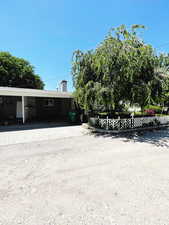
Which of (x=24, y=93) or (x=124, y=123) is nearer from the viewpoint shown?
(x=124, y=123)

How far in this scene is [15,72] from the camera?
2328 centimetres

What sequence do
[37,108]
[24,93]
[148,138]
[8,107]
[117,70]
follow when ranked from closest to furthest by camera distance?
[148,138]
[117,70]
[24,93]
[8,107]
[37,108]

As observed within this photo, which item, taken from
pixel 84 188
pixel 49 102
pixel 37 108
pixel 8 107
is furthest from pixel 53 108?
pixel 84 188

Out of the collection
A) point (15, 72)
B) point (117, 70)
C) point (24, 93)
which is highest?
point (15, 72)

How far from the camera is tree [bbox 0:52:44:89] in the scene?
73.3 ft

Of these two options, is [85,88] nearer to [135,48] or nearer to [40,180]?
[135,48]

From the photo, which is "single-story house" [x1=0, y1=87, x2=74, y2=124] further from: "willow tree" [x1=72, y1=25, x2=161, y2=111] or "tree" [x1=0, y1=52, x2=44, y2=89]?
"tree" [x1=0, y1=52, x2=44, y2=89]

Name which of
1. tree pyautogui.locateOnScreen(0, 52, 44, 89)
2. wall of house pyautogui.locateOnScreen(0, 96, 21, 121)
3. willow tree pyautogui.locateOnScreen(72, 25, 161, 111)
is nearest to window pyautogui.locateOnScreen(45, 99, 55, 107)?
wall of house pyautogui.locateOnScreen(0, 96, 21, 121)

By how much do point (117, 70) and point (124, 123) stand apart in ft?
11.9

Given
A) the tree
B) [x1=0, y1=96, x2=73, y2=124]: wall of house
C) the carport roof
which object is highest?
the tree

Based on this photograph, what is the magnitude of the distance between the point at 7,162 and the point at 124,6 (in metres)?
11.0

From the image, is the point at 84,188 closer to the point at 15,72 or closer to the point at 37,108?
the point at 37,108

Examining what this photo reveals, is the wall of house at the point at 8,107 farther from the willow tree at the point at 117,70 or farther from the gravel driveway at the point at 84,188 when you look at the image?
the gravel driveway at the point at 84,188

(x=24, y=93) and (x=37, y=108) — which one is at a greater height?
(x=24, y=93)
